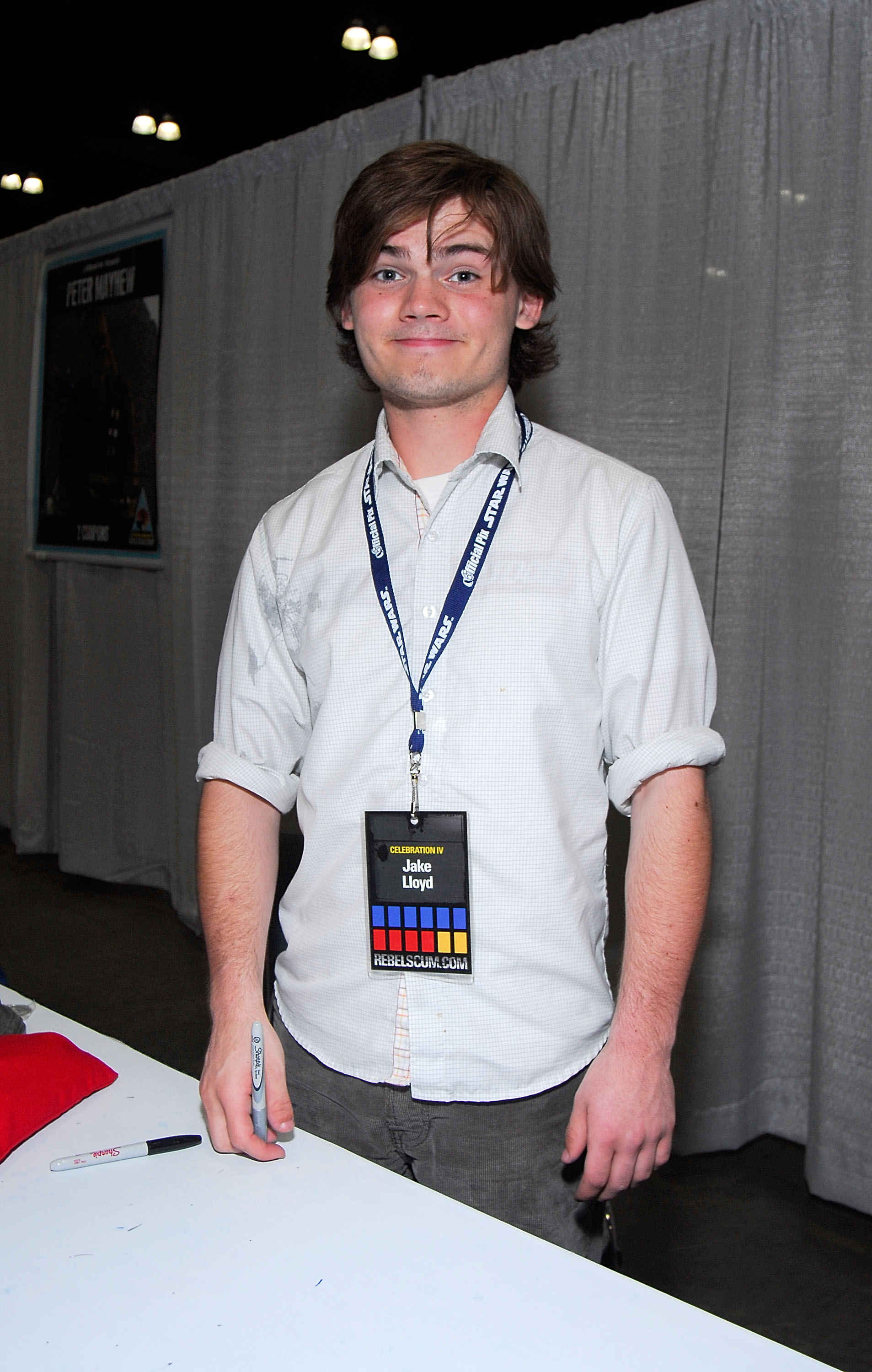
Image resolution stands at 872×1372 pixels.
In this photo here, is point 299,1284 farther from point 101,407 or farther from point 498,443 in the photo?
point 101,407

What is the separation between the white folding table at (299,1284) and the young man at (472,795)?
16cm

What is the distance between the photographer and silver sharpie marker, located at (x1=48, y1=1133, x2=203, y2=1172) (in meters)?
1.03

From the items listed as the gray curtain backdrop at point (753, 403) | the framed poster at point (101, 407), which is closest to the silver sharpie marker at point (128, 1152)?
the gray curtain backdrop at point (753, 403)

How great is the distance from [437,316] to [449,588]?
0.34 meters

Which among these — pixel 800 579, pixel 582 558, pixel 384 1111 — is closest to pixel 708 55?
pixel 800 579

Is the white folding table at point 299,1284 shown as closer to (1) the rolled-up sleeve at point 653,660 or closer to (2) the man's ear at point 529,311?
(1) the rolled-up sleeve at point 653,660

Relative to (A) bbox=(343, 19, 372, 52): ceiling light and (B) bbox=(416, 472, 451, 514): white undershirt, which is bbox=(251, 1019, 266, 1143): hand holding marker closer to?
(B) bbox=(416, 472, 451, 514): white undershirt

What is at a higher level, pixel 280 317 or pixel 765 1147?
pixel 280 317

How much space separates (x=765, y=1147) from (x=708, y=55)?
94.4 inches

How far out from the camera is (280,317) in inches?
136

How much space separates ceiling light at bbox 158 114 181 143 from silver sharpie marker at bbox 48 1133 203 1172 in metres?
4.83

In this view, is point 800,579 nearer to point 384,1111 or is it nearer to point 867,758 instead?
point 867,758

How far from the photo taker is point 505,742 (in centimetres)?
125

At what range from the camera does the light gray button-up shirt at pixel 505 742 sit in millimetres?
1238
